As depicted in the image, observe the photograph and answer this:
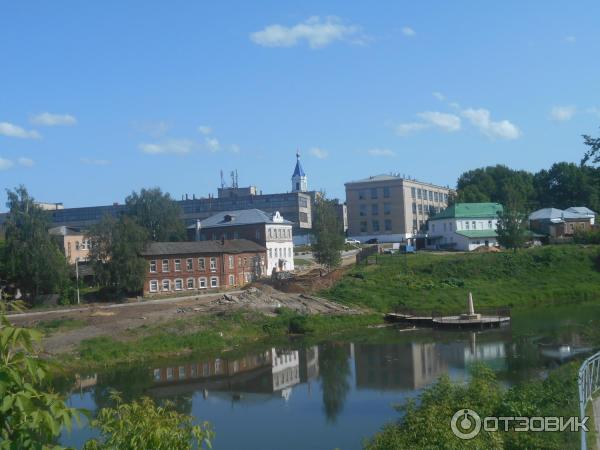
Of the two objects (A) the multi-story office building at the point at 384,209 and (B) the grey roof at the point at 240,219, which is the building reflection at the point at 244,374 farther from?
(A) the multi-story office building at the point at 384,209

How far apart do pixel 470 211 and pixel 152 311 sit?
154 feet

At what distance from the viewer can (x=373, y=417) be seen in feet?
82.8

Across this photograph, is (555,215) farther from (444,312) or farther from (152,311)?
(152,311)

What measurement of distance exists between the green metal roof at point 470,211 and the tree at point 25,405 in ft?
254

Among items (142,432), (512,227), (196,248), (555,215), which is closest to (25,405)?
(142,432)

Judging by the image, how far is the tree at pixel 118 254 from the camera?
52.1 m

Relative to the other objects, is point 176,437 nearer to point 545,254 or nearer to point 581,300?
point 581,300

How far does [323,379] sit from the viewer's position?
33062mm

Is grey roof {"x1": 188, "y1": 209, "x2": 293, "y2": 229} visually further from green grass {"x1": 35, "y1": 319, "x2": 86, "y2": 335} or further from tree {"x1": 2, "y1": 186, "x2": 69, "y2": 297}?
green grass {"x1": 35, "y1": 319, "x2": 86, "y2": 335}

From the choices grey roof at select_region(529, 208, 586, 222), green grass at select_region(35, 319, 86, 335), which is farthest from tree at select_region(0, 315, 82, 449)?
grey roof at select_region(529, 208, 586, 222)

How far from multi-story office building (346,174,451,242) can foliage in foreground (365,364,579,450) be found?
70.7m

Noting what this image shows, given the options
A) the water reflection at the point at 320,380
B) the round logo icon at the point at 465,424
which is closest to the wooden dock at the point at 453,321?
the water reflection at the point at 320,380

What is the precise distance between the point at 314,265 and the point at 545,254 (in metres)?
23.9

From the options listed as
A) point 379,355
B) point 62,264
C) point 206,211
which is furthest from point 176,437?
point 206,211
